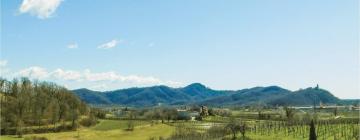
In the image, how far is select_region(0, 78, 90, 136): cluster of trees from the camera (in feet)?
427

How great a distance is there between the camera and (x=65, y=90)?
6703 inches

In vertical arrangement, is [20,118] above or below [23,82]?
below

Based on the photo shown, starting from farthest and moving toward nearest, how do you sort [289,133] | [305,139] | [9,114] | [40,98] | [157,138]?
1. [40,98]
2. [9,114]
3. [157,138]
4. [289,133]
5. [305,139]

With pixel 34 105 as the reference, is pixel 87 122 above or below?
below

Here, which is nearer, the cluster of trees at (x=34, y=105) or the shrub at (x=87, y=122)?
the cluster of trees at (x=34, y=105)

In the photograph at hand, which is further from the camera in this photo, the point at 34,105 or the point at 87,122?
the point at 87,122

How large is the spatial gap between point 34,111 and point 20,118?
7.66m

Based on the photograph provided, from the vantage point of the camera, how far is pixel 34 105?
142000 millimetres

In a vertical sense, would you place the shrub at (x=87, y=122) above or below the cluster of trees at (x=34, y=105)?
below

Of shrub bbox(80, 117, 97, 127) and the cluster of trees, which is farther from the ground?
the cluster of trees

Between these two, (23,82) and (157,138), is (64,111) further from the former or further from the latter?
(157,138)

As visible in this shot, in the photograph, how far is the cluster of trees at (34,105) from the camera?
130m

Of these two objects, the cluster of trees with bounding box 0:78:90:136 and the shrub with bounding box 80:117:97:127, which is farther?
the shrub with bounding box 80:117:97:127

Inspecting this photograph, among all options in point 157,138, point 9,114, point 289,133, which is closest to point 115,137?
point 157,138
